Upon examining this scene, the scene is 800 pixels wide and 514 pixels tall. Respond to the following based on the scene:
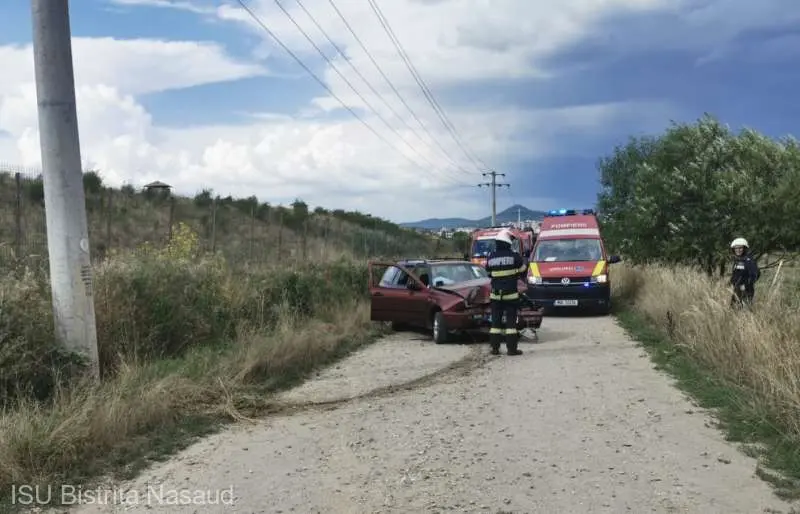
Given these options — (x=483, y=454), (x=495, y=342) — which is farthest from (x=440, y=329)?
(x=483, y=454)

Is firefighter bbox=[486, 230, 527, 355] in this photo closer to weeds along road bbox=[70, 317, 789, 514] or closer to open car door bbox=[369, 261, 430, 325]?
weeds along road bbox=[70, 317, 789, 514]

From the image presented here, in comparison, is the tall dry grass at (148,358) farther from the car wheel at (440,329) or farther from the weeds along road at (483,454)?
the car wheel at (440,329)

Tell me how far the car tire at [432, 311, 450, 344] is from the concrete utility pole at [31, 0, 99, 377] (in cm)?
714

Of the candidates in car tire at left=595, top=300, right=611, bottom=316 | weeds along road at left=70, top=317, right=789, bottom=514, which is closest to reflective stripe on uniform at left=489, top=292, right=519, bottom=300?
weeds along road at left=70, top=317, right=789, bottom=514

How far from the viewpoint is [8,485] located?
5246 millimetres

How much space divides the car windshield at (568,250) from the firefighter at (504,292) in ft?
25.1

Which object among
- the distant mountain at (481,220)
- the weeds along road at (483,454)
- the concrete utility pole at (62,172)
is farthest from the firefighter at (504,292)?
the distant mountain at (481,220)

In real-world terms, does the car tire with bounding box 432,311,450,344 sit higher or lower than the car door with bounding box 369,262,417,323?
lower

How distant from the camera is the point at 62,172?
25.1 feet

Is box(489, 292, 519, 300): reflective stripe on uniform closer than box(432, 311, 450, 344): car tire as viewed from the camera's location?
Yes

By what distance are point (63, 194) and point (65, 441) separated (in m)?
2.99

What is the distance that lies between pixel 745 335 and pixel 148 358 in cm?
728

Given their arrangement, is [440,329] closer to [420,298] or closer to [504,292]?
[420,298]

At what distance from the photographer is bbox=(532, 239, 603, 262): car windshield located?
19.3 metres
